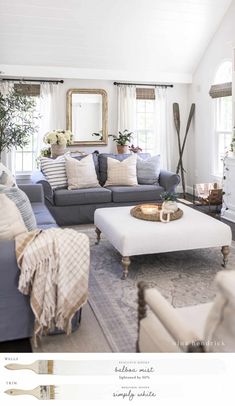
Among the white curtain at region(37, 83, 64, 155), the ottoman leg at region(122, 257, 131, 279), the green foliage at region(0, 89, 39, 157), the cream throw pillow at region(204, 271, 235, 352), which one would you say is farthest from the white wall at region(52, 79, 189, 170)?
the cream throw pillow at region(204, 271, 235, 352)

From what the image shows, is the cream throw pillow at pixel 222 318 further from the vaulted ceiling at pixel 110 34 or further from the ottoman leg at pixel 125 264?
the vaulted ceiling at pixel 110 34

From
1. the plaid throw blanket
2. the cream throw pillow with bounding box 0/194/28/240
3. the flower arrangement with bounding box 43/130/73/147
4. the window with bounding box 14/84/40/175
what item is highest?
the flower arrangement with bounding box 43/130/73/147

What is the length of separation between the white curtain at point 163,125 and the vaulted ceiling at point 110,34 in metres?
0.28

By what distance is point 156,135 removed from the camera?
646 cm

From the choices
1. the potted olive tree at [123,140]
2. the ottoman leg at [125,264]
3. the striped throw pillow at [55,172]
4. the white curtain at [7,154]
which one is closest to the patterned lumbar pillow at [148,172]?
the potted olive tree at [123,140]

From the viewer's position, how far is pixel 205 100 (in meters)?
6.07

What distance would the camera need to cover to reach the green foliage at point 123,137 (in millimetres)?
5835

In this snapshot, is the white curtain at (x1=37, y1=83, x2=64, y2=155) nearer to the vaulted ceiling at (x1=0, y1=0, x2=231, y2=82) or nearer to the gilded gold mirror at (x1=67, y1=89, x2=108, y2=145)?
the gilded gold mirror at (x1=67, y1=89, x2=108, y2=145)

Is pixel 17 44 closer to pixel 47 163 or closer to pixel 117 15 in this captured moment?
pixel 117 15
